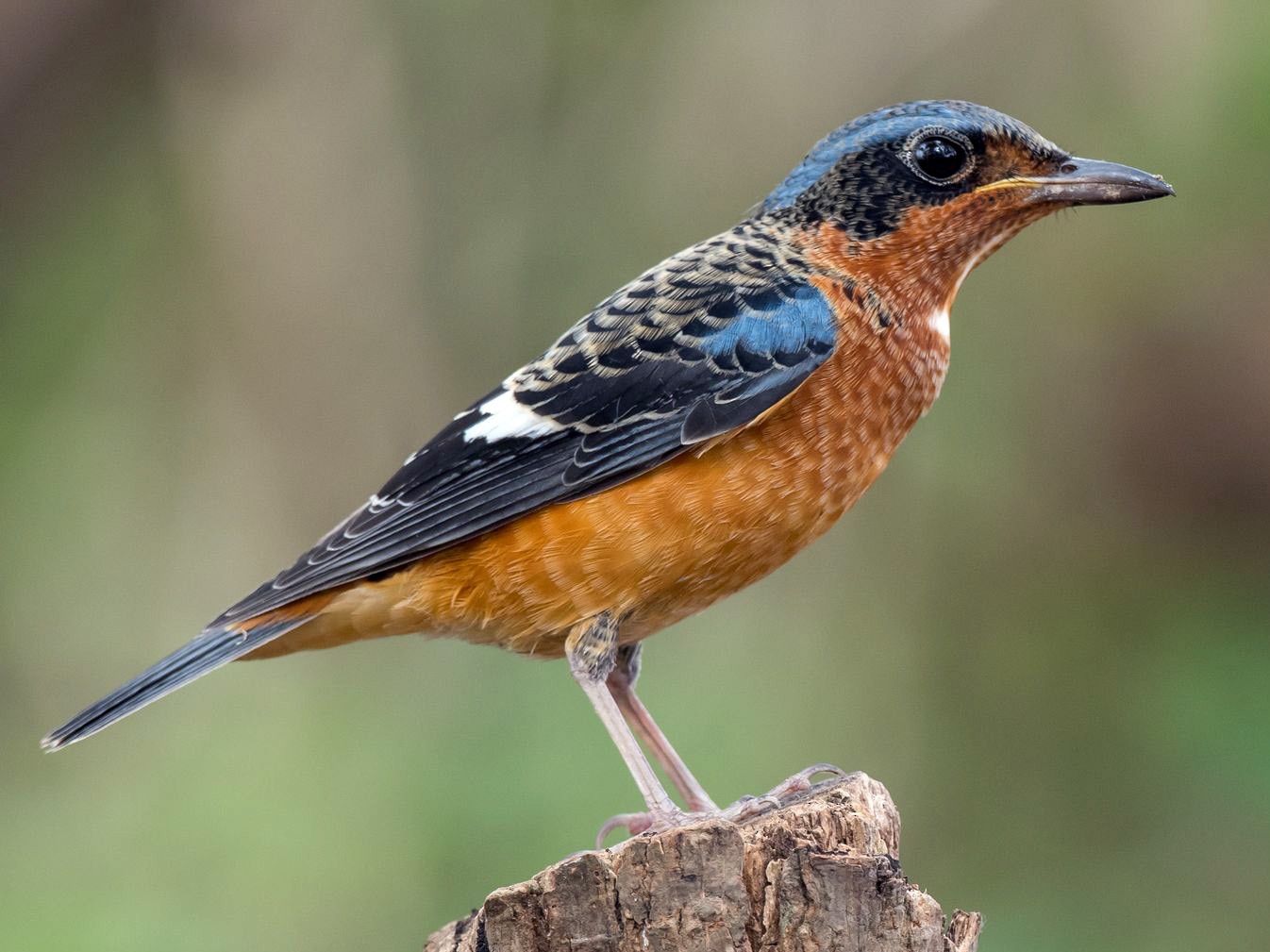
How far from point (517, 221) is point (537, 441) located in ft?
12.2

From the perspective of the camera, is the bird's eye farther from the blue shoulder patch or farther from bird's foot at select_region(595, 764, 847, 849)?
bird's foot at select_region(595, 764, 847, 849)

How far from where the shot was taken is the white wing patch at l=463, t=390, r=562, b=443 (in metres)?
5.20

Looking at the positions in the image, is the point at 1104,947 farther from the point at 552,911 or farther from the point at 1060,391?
the point at 552,911

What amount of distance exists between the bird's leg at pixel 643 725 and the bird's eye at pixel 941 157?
2072 mm

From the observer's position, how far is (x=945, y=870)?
7.57 metres

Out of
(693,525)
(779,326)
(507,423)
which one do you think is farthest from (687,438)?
(507,423)

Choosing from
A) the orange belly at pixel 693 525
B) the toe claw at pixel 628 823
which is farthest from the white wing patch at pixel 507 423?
the toe claw at pixel 628 823

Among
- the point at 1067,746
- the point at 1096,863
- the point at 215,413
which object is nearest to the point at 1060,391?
the point at 1067,746

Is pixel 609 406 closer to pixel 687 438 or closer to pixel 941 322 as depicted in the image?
pixel 687 438

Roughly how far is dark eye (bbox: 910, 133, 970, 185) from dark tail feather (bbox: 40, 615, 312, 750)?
2.76m

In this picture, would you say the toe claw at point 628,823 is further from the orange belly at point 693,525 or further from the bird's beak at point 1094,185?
the bird's beak at point 1094,185

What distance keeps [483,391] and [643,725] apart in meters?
3.22

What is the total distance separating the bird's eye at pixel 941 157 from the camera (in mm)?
5242

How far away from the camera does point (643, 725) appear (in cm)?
571
